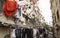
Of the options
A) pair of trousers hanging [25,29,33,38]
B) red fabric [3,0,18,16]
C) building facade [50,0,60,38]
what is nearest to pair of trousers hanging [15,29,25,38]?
pair of trousers hanging [25,29,33,38]

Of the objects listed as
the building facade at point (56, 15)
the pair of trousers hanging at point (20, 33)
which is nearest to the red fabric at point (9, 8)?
the pair of trousers hanging at point (20, 33)

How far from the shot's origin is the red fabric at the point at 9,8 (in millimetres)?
1408

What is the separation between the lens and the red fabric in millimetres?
1408

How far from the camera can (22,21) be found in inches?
57.4

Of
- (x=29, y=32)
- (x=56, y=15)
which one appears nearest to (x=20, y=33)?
(x=29, y=32)

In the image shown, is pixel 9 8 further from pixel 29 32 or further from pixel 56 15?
pixel 56 15

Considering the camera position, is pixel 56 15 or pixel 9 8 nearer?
pixel 9 8

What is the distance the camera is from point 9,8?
4.66ft

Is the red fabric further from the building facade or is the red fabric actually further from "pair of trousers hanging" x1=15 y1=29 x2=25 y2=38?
the building facade

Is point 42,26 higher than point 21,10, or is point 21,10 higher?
point 21,10

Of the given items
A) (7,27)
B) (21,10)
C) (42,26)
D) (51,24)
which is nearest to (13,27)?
(7,27)

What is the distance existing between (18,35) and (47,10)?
40cm

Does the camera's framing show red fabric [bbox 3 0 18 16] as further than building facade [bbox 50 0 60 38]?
No

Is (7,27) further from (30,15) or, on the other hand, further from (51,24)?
(51,24)
